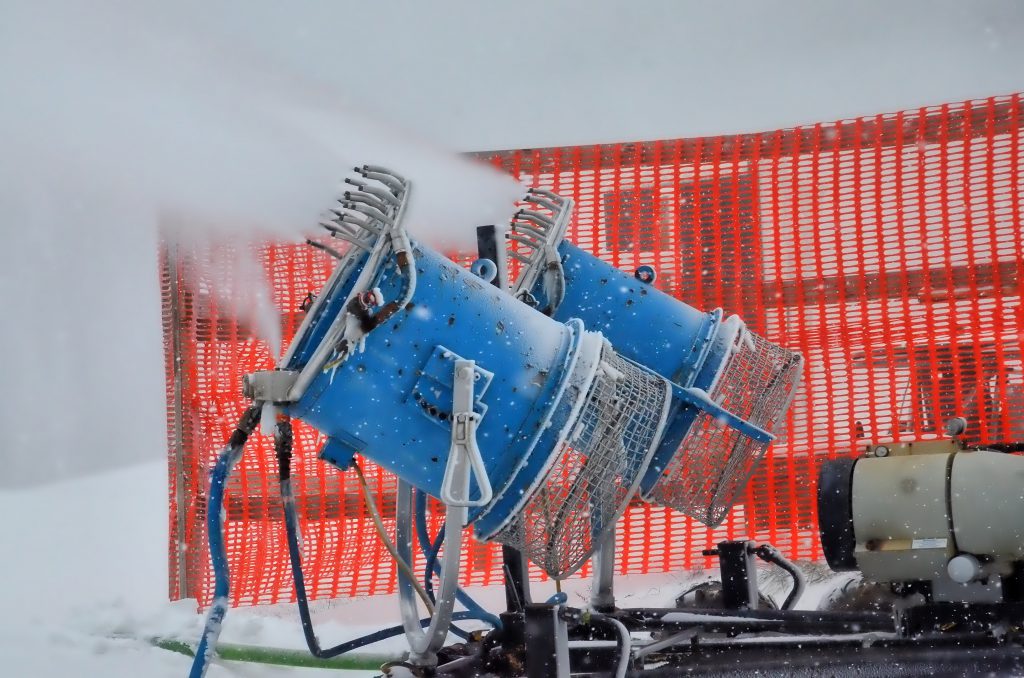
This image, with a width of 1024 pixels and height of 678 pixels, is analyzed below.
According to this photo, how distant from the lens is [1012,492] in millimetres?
2359

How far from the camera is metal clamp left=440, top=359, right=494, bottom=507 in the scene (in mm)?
2490

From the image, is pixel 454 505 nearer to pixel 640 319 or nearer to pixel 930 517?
pixel 930 517

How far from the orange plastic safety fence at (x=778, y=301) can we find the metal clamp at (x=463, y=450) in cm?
220

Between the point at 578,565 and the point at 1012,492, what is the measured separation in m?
1.07

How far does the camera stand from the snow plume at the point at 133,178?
451 cm

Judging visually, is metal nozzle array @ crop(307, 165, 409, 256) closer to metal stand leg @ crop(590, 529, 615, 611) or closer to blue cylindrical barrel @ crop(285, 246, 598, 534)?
blue cylindrical barrel @ crop(285, 246, 598, 534)

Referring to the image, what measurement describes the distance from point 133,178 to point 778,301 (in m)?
2.84

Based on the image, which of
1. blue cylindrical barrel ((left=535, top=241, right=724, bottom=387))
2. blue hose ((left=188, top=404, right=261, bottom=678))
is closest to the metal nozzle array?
blue hose ((left=188, top=404, right=261, bottom=678))

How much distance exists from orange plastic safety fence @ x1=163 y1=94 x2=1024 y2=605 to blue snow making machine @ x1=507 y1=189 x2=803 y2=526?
1.25 meters

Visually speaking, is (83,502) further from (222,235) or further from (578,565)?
(578,565)

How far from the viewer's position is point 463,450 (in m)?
2.51

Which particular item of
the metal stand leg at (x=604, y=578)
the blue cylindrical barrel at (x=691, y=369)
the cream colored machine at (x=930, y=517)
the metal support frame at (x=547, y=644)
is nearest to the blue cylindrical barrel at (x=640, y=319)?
the blue cylindrical barrel at (x=691, y=369)

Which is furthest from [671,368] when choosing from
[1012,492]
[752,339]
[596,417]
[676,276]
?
[676,276]

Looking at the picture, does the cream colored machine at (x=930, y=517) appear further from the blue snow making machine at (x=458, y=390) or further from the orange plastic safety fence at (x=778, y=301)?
the orange plastic safety fence at (x=778, y=301)
